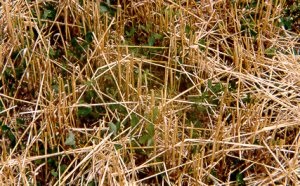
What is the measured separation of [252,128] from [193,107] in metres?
0.25

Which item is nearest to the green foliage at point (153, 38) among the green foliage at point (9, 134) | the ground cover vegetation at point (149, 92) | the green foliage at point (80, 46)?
the ground cover vegetation at point (149, 92)

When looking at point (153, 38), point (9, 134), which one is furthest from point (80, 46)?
point (9, 134)

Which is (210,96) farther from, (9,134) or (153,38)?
(9,134)

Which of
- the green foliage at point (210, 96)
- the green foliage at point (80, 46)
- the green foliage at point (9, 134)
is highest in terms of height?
the green foliage at point (80, 46)

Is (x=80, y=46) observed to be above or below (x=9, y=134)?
above

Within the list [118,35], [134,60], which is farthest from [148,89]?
[118,35]

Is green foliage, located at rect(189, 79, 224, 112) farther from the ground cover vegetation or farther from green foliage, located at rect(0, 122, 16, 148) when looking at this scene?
green foliage, located at rect(0, 122, 16, 148)

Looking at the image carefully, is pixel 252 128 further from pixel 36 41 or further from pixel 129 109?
pixel 36 41

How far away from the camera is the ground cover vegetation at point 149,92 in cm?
211

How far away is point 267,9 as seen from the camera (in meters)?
2.72

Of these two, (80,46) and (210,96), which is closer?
(210,96)

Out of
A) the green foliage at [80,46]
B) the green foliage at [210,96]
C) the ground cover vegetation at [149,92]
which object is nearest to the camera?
the ground cover vegetation at [149,92]

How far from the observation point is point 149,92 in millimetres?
2395

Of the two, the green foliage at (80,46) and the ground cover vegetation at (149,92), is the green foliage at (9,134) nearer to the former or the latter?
the ground cover vegetation at (149,92)
